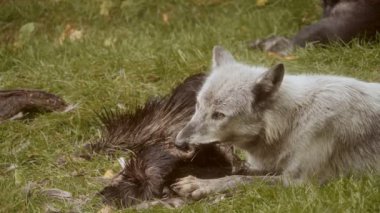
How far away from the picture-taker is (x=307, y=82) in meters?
5.74

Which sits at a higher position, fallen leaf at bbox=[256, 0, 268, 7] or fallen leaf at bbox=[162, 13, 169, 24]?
fallen leaf at bbox=[256, 0, 268, 7]

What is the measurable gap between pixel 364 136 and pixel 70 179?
7.66 ft

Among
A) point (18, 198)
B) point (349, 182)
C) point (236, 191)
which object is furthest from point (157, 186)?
point (349, 182)

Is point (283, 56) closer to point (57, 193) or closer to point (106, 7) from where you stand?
point (106, 7)

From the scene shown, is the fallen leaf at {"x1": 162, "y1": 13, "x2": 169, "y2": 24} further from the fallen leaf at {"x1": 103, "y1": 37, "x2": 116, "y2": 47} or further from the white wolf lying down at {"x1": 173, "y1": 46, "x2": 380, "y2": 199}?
the white wolf lying down at {"x1": 173, "y1": 46, "x2": 380, "y2": 199}

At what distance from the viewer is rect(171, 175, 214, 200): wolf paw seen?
17.8 ft

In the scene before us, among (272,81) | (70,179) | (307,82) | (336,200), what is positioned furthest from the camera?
(70,179)

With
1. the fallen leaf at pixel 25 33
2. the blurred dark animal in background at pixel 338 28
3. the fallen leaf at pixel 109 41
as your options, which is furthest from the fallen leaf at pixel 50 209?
the fallen leaf at pixel 25 33

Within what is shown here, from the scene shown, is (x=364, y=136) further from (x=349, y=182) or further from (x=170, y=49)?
(x=170, y=49)

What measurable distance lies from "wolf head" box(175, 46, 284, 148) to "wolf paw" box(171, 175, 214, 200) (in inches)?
11.3

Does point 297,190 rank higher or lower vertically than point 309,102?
lower

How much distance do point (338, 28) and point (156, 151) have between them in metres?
3.54

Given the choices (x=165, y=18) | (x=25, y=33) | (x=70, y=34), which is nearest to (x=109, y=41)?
(x=70, y=34)

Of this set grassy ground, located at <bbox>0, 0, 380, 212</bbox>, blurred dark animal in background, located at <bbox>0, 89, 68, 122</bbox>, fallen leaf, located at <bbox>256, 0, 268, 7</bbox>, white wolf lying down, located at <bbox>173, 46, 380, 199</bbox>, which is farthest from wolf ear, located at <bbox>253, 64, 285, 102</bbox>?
fallen leaf, located at <bbox>256, 0, 268, 7</bbox>
